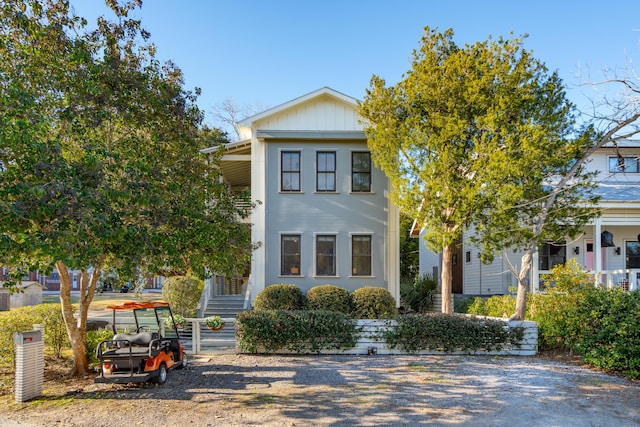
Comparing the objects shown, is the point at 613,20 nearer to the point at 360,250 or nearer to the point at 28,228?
the point at 360,250

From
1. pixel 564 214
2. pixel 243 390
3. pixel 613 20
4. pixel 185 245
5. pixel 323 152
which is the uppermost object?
pixel 613 20

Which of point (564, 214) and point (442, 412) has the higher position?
point (564, 214)

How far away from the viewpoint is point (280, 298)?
15094 millimetres

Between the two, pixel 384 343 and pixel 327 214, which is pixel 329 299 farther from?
pixel 384 343

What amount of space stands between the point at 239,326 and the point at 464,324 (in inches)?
219

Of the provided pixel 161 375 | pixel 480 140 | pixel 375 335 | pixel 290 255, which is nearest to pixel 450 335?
pixel 375 335

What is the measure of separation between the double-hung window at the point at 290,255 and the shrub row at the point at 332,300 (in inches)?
47.7

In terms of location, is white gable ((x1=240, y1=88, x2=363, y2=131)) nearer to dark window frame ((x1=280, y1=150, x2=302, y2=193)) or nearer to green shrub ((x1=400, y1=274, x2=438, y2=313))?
dark window frame ((x1=280, y1=150, x2=302, y2=193))

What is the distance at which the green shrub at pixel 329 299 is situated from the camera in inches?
590

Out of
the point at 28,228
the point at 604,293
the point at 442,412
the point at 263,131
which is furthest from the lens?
the point at 263,131

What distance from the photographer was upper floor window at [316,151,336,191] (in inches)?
669

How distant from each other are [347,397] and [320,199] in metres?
9.95

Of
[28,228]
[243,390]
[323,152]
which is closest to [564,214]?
[323,152]

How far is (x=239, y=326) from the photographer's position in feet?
37.3
